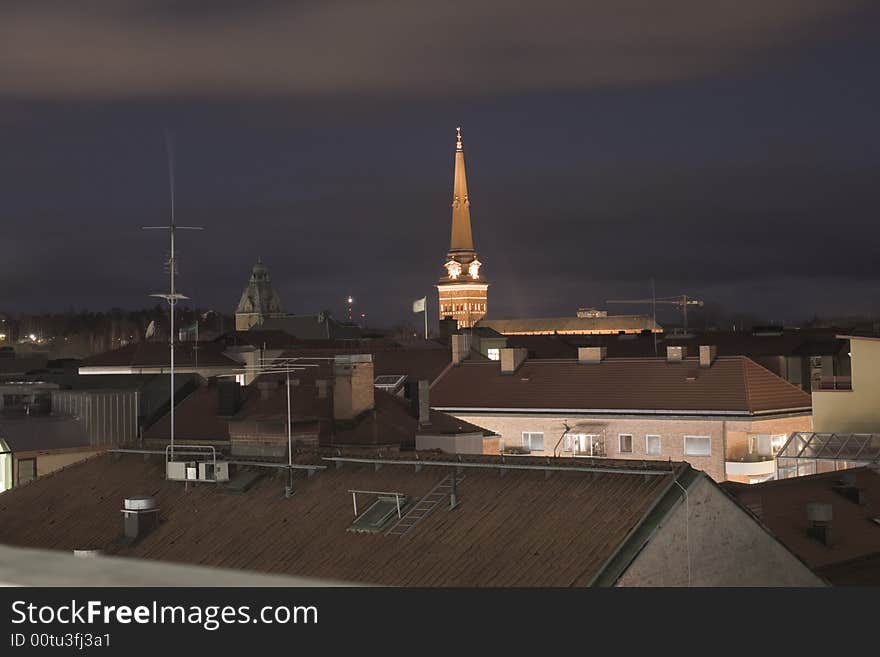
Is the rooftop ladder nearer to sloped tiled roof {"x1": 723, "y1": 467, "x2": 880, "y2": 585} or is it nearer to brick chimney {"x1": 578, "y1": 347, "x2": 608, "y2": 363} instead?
sloped tiled roof {"x1": 723, "y1": 467, "x2": 880, "y2": 585}

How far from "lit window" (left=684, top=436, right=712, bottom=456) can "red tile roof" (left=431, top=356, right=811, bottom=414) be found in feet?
4.91

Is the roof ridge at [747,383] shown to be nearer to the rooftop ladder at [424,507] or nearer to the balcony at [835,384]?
the balcony at [835,384]

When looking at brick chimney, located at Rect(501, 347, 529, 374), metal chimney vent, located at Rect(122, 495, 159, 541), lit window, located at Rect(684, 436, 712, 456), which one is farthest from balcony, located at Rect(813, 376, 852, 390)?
metal chimney vent, located at Rect(122, 495, 159, 541)

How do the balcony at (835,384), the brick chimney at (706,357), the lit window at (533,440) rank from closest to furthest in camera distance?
the balcony at (835,384) → the brick chimney at (706,357) → the lit window at (533,440)

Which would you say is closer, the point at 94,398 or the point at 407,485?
the point at 407,485

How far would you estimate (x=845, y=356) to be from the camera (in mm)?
88688

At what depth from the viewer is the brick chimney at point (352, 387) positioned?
46.8 metres

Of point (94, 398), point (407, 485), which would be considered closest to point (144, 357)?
point (94, 398)

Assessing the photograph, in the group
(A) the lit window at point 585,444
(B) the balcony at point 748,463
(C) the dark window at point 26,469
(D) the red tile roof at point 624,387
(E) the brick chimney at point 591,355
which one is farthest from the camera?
(E) the brick chimney at point 591,355

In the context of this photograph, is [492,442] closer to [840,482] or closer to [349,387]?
[349,387]

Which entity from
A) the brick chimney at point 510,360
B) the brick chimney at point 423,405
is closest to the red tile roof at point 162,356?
the brick chimney at point 510,360

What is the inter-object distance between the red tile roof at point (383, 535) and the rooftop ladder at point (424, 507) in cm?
18

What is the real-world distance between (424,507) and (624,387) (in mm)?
46676

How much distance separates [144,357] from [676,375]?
39.6 meters
